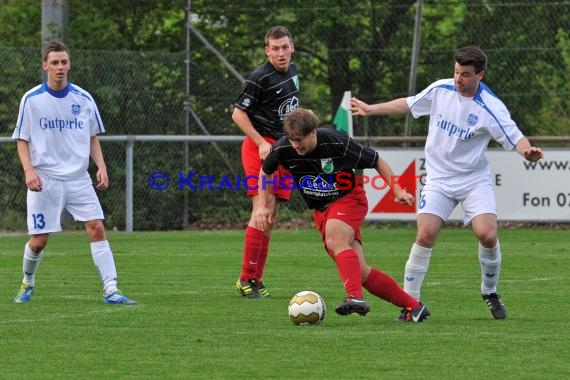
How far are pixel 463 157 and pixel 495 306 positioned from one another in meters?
1.01

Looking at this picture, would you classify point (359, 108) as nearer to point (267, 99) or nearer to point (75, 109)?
point (267, 99)

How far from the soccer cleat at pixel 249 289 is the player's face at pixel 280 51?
1724 millimetres

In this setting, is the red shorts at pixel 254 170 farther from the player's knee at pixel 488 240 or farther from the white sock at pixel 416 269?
the player's knee at pixel 488 240

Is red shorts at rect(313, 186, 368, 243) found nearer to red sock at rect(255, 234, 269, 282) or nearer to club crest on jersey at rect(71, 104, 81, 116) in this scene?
red sock at rect(255, 234, 269, 282)

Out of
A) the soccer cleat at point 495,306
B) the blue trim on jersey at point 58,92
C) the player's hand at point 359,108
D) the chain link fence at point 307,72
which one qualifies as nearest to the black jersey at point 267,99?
the blue trim on jersey at point 58,92

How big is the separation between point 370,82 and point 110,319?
12.0 m

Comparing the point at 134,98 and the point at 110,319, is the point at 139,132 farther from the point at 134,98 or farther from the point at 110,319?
the point at 110,319

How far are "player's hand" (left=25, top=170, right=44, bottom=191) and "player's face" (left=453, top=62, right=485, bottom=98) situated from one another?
3.08 m

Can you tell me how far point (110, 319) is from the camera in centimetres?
898

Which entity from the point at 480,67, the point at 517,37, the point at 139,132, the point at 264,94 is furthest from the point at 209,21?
the point at 480,67

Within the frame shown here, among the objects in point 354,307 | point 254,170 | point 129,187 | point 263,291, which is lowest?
point 129,187

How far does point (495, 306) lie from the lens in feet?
30.0

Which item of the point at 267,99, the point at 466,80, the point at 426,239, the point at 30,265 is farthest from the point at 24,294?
the point at 466,80

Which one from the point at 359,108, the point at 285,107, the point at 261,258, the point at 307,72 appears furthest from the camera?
the point at 307,72
